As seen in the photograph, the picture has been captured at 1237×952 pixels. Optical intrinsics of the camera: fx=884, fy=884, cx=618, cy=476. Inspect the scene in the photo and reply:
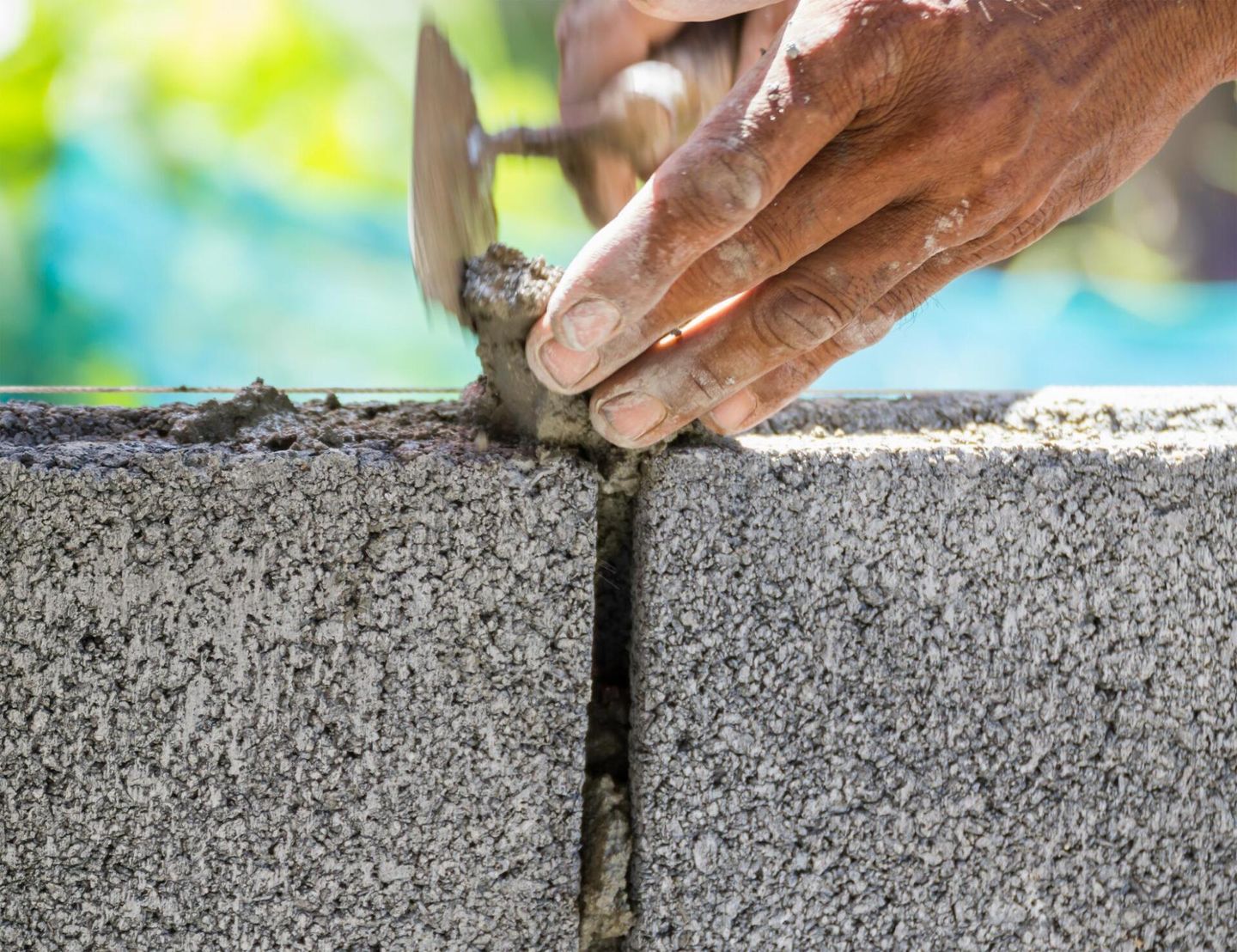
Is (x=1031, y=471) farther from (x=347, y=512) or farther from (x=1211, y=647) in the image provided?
(x=347, y=512)

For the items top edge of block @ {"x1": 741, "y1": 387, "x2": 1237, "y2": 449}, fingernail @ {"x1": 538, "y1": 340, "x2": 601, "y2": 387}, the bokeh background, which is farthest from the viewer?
the bokeh background

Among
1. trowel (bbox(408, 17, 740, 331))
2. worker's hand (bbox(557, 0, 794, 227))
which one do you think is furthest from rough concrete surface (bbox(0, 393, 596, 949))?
worker's hand (bbox(557, 0, 794, 227))

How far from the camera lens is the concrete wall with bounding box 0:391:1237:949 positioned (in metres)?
0.86

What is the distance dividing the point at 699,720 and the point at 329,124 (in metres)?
1.53

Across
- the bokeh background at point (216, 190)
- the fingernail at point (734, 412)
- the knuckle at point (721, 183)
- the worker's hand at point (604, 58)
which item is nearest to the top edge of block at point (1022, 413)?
the fingernail at point (734, 412)

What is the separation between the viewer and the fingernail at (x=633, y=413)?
0.86 m

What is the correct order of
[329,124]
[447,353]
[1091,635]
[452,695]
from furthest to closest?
[447,353] < [329,124] < [1091,635] < [452,695]

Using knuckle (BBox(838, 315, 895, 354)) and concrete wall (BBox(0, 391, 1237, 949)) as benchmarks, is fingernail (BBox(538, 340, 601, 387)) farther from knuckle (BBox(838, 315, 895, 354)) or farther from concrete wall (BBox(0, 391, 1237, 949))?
knuckle (BBox(838, 315, 895, 354))

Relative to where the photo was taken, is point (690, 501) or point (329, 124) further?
point (329, 124)

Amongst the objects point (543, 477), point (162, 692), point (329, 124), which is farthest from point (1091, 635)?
point (329, 124)

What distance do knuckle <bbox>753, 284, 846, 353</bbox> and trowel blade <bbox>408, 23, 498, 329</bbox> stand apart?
1.09 ft

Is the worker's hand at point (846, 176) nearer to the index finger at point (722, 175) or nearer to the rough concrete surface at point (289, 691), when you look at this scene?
the index finger at point (722, 175)

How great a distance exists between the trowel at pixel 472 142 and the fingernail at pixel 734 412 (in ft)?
0.94

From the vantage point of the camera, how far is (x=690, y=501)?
3.06 feet
